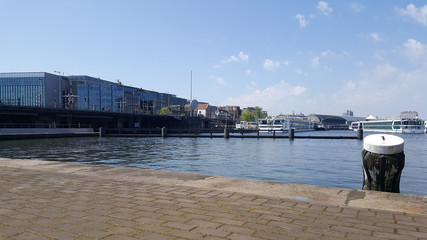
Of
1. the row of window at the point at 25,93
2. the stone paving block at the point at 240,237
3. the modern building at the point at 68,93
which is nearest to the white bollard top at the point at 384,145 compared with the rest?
the stone paving block at the point at 240,237

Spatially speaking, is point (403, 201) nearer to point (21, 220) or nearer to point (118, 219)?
point (118, 219)

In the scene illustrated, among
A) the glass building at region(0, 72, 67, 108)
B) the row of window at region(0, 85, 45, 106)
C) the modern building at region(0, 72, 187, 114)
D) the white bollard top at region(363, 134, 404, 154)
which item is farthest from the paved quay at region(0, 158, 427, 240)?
the row of window at region(0, 85, 45, 106)

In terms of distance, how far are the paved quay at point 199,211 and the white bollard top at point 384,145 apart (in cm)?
165

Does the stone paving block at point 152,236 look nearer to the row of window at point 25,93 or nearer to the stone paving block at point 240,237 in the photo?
the stone paving block at point 240,237

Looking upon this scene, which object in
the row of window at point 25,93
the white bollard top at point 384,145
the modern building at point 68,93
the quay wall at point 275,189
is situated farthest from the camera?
the row of window at point 25,93

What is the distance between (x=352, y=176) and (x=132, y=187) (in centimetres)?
1516

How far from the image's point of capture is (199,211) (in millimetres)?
5629

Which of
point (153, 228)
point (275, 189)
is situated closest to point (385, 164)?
point (275, 189)

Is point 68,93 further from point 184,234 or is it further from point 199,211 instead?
point 184,234

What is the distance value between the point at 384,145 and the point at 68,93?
157995mm

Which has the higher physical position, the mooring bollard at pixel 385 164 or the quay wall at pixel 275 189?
the mooring bollard at pixel 385 164

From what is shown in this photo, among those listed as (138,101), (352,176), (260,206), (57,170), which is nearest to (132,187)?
(260,206)

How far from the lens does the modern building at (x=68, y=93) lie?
134 metres

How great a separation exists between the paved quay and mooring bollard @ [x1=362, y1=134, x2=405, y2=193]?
56.0 inches
